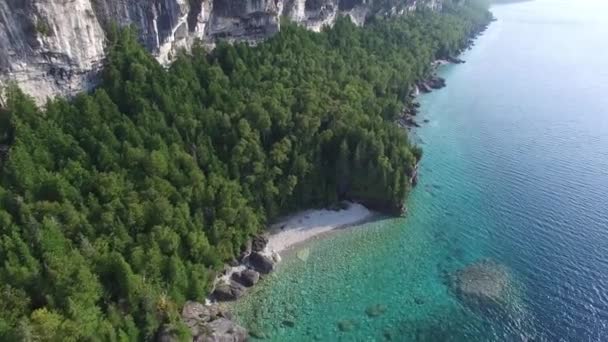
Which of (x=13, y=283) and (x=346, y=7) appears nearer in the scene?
(x=13, y=283)

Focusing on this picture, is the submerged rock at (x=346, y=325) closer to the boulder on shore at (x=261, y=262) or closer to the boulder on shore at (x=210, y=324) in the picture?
the boulder on shore at (x=210, y=324)

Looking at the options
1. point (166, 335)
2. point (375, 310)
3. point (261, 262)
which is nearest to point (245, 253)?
point (261, 262)

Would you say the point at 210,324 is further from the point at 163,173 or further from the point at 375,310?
the point at 163,173

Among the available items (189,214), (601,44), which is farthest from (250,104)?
(601,44)

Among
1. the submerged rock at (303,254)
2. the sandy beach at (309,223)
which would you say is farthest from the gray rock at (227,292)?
the submerged rock at (303,254)

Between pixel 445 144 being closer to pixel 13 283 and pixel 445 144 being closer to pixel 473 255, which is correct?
pixel 473 255
